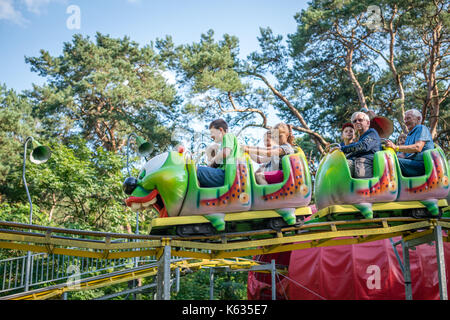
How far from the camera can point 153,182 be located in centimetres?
411

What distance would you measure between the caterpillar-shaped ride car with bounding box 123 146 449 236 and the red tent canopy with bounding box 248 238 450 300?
4024 millimetres

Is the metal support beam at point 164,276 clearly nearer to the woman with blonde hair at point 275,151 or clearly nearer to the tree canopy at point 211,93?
the woman with blonde hair at point 275,151

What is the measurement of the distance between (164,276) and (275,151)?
5.54ft

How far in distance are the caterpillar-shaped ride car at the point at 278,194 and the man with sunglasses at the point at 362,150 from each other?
126mm

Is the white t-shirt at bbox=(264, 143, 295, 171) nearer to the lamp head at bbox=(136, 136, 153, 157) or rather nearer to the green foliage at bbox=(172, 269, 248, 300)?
the lamp head at bbox=(136, 136, 153, 157)

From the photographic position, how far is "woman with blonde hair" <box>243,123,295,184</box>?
4438 millimetres

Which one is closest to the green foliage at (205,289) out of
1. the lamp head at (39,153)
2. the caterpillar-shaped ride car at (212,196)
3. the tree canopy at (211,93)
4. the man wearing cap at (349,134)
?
the tree canopy at (211,93)

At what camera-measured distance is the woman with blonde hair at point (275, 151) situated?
14.6ft

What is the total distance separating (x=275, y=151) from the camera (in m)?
Answer: 4.63

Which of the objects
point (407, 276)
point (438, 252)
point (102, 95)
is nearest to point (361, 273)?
point (407, 276)

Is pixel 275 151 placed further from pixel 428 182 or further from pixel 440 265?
pixel 440 265

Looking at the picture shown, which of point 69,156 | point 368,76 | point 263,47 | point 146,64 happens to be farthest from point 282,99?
point 69,156

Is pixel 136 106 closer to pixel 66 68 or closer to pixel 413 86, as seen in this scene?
pixel 66 68
